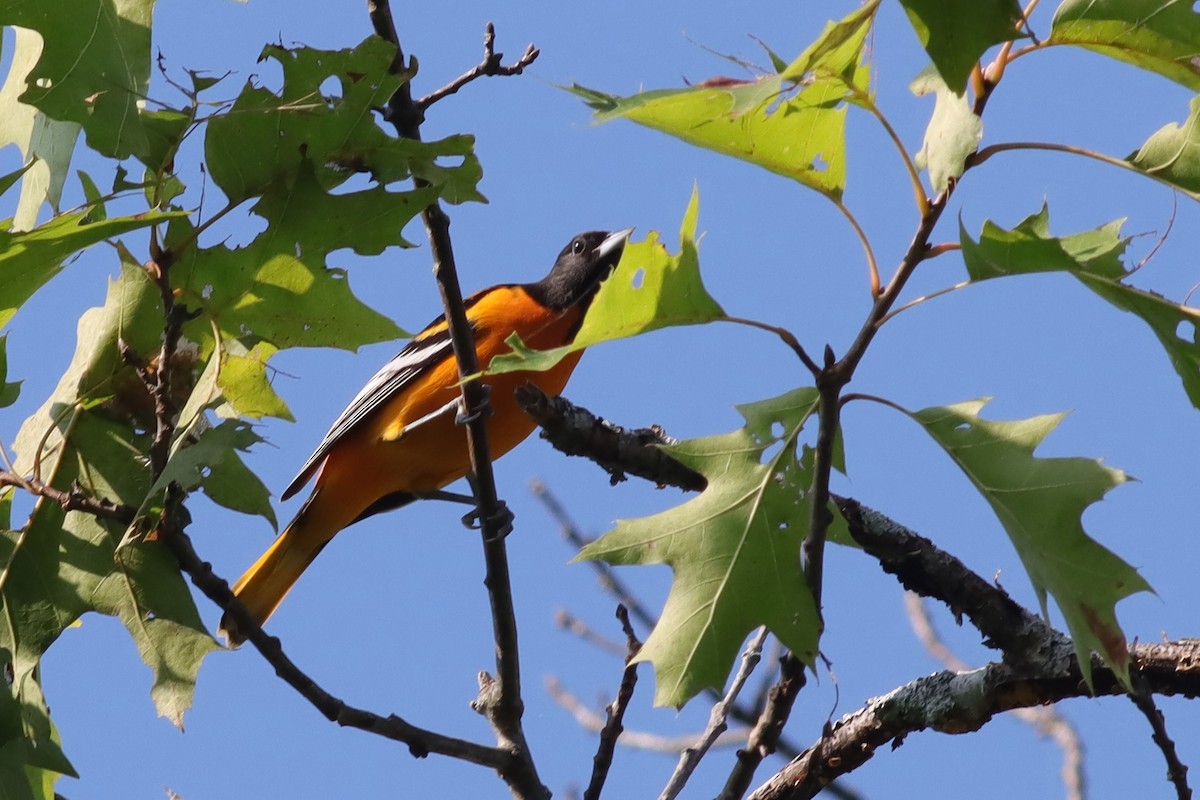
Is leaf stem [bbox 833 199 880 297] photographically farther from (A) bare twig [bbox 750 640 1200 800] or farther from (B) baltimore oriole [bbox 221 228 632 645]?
(B) baltimore oriole [bbox 221 228 632 645]

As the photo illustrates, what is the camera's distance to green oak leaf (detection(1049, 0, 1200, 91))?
83.0 inches

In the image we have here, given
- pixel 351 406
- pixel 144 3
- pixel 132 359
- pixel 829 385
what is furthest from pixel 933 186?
pixel 351 406

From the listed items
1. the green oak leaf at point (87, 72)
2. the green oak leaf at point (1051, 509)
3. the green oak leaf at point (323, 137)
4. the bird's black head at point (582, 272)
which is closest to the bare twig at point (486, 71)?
the green oak leaf at point (323, 137)

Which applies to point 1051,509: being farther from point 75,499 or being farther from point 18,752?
point 18,752

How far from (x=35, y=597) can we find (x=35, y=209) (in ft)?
2.87

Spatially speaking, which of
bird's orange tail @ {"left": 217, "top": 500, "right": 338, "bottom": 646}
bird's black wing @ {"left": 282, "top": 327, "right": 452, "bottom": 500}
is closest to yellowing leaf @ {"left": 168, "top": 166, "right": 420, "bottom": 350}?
bird's black wing @ {"left": 282, "top": 327, "right": 452, "bottom": 500}

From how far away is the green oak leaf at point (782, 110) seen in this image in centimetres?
181

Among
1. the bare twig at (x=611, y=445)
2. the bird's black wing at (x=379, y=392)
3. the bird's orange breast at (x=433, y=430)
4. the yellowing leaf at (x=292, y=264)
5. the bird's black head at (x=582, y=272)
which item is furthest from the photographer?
the bird's black head at (x=582, y=272)

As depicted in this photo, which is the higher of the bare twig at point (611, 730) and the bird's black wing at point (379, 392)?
the bird's black wing at point (379, 392)

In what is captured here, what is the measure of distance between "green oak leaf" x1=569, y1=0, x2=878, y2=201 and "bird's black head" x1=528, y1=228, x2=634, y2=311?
3.03 metres

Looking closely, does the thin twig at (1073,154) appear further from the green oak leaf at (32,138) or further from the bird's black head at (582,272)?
the bird's black head at (582,272)

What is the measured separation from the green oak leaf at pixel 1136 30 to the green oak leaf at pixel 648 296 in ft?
2.26

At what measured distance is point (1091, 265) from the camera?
7.02 feet

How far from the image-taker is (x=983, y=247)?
205 cm
